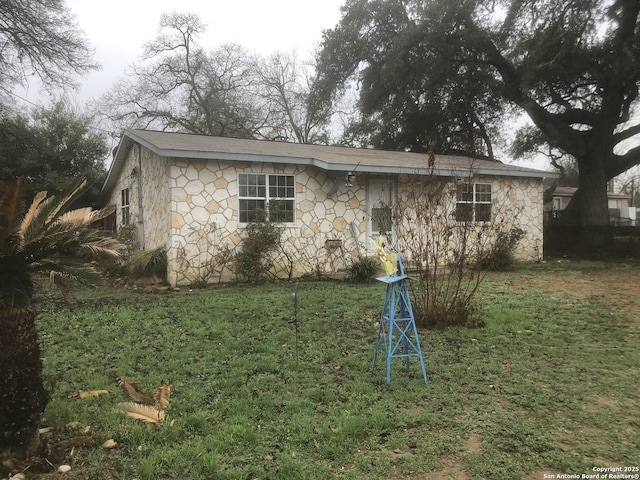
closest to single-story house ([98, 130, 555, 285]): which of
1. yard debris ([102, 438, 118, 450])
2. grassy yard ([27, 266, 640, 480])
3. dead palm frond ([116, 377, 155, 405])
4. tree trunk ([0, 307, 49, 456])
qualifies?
grassy yard ([27, 266, 640, 480])

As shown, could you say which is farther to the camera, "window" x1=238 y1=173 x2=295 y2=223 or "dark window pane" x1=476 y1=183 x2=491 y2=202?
"dark window pane" x1=476 y1=183 x2=491 y2=202

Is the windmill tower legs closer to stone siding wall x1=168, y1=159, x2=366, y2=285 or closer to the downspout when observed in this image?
stone siding wall x1=168, y1=159, x2=366, y2=285

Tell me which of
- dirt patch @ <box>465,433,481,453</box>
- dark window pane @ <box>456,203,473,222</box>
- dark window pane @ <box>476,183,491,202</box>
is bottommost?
dirt patch @ <box>465,433,481,453</box>

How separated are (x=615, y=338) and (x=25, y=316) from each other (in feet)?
21.1

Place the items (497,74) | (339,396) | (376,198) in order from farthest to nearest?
(497,74) → (376,198) → (339,396)

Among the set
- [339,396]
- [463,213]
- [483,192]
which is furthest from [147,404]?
[483,192]

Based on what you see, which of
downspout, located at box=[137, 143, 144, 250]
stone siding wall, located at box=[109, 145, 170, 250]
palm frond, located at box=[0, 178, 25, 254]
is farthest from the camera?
downspout, located at box=[137, 143, 144, 250]

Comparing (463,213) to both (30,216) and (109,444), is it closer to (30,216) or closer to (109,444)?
(109,444)

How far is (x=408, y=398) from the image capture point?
153 inches

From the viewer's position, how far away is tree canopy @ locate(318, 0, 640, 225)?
15.2 meters

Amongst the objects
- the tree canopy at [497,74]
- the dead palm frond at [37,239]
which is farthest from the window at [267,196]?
the tree canopy at [497,74]

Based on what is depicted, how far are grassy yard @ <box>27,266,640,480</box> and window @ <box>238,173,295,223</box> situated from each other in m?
4.00

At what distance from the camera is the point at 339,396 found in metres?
3.92

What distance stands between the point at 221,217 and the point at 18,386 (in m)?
7.70
